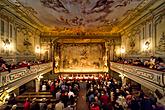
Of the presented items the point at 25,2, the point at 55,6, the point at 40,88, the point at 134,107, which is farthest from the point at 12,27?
the point at 134,107

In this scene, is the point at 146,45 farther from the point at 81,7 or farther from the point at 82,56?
the point at 82,56

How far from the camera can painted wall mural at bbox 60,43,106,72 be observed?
27.4m

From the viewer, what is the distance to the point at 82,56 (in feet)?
91.1

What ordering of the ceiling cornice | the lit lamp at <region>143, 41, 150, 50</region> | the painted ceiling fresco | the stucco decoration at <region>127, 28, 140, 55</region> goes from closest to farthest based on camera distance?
the painted ceiling fresco, the ceiling cornice, the lit lamp at <region>143, 41, 150, 50</region>, the stucco decoration at <region>127, 28, 140, 55</region>

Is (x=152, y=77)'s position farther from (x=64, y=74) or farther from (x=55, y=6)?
(x=64, y=74)

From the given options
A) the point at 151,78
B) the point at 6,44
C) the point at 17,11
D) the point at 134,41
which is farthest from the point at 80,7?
the point at 134,41

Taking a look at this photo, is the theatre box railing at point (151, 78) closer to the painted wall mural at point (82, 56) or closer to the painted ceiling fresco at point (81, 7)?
the painted ceiling fresco at point (81, 7)

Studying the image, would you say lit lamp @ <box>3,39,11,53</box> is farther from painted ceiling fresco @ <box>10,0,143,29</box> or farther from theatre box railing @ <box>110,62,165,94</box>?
theatre box railing @ <box>110,62,165,94</box>

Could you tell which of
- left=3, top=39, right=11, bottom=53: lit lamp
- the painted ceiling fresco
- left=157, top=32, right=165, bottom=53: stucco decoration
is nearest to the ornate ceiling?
the painted ceiling fresco

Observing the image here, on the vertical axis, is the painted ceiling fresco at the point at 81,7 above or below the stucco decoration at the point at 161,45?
above

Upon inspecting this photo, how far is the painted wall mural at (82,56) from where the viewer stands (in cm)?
2742

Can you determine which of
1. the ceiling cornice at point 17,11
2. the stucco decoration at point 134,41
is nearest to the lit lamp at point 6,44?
the ceiling cornice at point 17,11

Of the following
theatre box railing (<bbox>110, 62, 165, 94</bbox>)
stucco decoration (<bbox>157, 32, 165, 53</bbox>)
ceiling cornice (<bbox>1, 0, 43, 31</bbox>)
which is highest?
ceiling cornice (<bbox>1, 0, 43, 31</bbox>)

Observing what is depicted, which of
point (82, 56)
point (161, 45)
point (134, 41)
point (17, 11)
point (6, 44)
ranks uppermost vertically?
point (17, 11)
